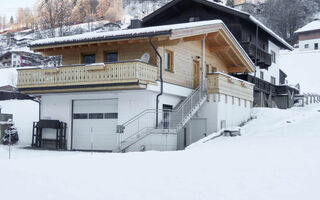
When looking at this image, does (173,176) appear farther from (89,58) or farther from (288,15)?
(288,15)

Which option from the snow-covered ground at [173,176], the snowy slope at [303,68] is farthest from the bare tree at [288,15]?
the snow-covered ground at [173,176]

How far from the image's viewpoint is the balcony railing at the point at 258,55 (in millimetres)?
31750

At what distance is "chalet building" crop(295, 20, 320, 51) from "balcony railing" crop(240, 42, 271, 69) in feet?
179

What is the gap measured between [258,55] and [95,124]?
57.0ft

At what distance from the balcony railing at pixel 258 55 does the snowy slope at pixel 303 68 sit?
22017mm

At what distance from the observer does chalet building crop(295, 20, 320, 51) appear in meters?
87.7

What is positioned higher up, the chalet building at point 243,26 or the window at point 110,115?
the chalet building at point 243,26

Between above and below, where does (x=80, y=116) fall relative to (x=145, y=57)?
below

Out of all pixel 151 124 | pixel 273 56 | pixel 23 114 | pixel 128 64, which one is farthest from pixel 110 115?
pixel 273 56

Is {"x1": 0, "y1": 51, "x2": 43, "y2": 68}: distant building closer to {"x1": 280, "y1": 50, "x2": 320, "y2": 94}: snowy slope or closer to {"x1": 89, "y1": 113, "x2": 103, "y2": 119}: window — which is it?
{"x1": 280, "y1": 50, "x2": 320, "y2": 94}: snowy slope

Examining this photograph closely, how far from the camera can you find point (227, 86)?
23.7 m

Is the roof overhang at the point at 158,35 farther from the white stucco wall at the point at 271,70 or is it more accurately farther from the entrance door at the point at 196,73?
the white stucco wall at the point at 271,70

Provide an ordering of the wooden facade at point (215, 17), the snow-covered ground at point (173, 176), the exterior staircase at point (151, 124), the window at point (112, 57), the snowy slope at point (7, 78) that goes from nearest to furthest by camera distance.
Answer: the snow-covered ground at point (173, 176) → the exterior staircase at point (151, 124) → the window at point (112, 57) → the wooden facade at point (215, 17) → the snowy slope at point (7, 78)

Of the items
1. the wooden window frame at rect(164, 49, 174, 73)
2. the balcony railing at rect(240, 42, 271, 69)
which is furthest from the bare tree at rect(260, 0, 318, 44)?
the wooden window frame at rect(164, 49, 174, 73)
